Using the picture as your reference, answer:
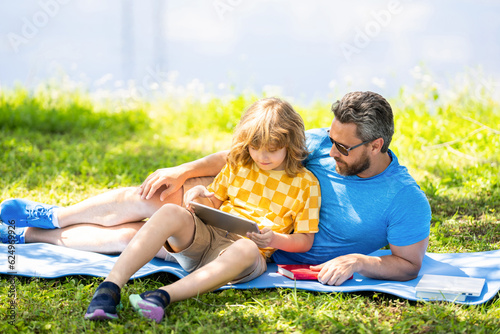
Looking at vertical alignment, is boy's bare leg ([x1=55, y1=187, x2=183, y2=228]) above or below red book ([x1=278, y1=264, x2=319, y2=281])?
above

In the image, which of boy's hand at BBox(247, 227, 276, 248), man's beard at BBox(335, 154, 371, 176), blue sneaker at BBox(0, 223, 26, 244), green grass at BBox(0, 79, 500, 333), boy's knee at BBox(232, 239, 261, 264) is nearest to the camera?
green grass at BBox(0, 79, 500, 333)

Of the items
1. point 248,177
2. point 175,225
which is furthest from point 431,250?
point 175,225

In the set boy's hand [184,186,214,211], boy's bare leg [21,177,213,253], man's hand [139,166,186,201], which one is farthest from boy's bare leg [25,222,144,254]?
boy's hand [184,186,214,211]

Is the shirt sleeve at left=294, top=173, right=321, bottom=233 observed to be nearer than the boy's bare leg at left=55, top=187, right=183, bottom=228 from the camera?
Yes

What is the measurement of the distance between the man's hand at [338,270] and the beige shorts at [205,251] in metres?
0.40

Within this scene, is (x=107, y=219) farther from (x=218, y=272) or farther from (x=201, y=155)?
(x=201, y=155)

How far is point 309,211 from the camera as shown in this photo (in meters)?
3.50

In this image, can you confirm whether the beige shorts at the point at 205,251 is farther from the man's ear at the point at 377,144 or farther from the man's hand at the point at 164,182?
the man's ear at the point at 377,144

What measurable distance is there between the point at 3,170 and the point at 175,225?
3686mm

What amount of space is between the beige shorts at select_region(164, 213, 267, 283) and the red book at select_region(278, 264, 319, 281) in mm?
129

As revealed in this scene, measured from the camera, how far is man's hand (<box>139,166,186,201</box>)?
3766 millimetres

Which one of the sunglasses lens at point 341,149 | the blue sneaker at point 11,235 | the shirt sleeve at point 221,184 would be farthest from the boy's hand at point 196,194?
the blue sneaker at point 11,235

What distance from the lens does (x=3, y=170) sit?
5.99 meters

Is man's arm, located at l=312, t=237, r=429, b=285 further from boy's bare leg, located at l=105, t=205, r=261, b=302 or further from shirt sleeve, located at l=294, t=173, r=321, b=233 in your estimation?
boy's bare leg, located at l=105, t=205, r=261, b=302
